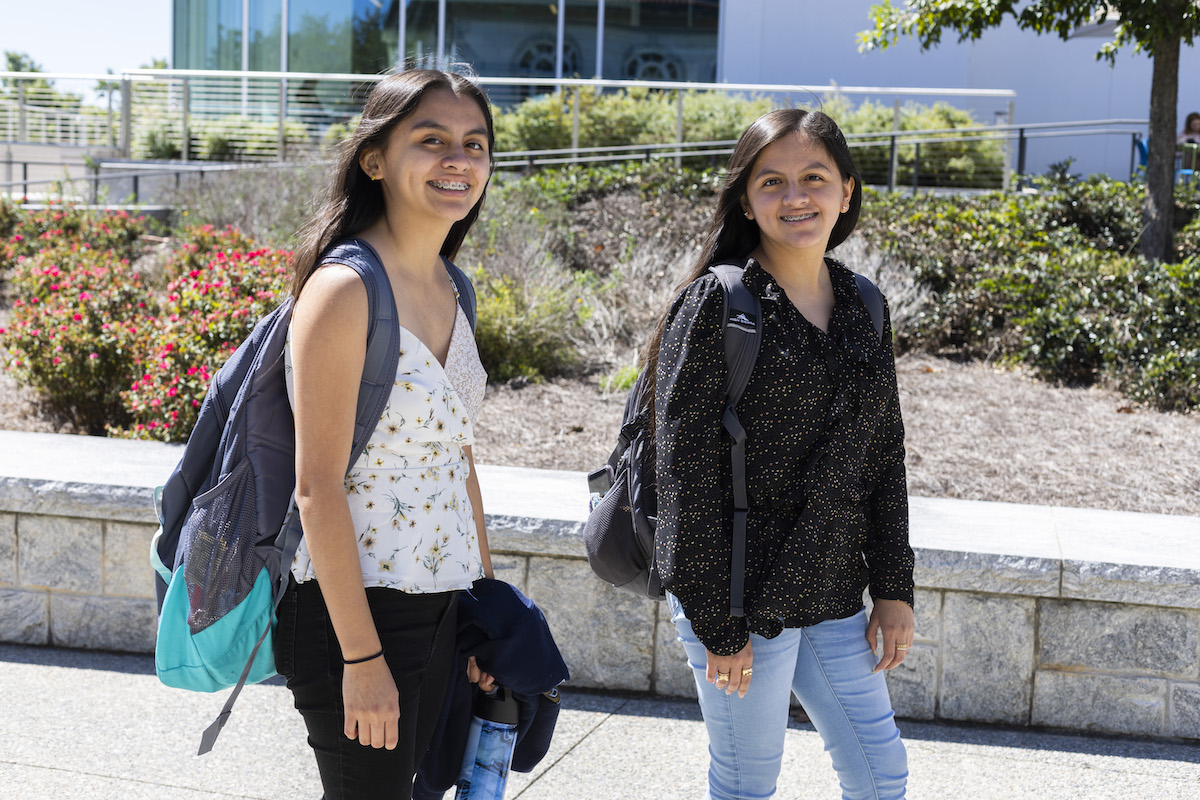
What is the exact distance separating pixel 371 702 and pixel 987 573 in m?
2.32

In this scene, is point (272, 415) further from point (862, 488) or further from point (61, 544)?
point (61, 544)

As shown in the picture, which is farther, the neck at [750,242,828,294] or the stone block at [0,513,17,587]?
the stone block at [0,513,17,587]

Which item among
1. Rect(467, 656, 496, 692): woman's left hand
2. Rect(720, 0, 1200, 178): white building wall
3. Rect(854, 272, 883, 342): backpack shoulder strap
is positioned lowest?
Rect(467, 656, 496, 692): woman's left hand

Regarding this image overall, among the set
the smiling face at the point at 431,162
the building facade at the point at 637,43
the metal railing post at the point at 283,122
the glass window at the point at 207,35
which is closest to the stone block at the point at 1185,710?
the smiling face at the point at 431,162

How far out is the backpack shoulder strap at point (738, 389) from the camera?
193cm

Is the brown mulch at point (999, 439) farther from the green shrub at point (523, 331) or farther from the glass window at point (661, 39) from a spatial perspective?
the glass window at point (661, 39)

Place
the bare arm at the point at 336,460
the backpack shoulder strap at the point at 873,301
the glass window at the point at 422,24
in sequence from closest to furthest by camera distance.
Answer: the bare arm at the point at 336,460 → the backpack shoulder strap at the point at 873,301 → the glass window at the point at 422,24

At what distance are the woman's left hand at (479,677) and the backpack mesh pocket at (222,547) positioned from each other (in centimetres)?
47

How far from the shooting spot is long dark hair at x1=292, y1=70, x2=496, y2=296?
1893mm

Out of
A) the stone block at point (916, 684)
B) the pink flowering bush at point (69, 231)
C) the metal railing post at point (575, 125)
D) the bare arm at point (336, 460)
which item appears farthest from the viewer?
the metal railing post at point (575, 125)

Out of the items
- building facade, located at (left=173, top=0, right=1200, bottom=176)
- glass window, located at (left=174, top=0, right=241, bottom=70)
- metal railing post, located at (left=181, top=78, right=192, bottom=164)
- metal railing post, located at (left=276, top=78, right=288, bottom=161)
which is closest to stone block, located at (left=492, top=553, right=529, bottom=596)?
metal railing post, located at (left=276, top=78, right=288, bottom=161)

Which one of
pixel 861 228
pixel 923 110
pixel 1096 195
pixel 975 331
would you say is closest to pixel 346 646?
pixel 975 331

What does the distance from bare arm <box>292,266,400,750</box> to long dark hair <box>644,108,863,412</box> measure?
2.07ft

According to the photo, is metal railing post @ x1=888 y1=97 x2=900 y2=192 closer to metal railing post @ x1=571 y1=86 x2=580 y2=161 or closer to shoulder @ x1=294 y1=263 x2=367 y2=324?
metal railing post @ x1=571 y1=86 x2=580 y2=161
